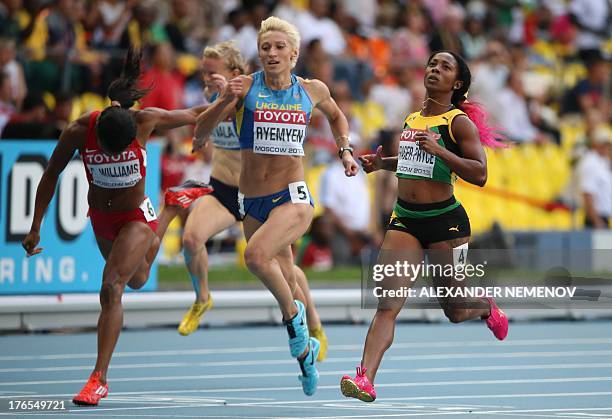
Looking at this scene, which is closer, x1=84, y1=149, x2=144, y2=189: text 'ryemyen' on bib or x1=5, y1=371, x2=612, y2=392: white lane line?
x1=84, y1=149, x2=144, y2=189: text 'ryemyen' on bib

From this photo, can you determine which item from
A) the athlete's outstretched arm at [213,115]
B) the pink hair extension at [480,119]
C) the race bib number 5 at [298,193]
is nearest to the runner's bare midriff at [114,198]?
the athlete's outstretched arm at [213,115]

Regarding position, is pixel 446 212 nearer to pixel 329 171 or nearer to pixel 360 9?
pixel 329 171

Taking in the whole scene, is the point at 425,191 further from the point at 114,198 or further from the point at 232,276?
the point at 232,276

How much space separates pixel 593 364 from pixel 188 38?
9729mm

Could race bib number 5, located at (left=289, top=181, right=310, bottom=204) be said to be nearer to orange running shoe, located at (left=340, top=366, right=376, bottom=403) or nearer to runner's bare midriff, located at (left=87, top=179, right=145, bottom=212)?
runner's bare midriff, located at (left=87, top=179, right=145, bottom=212)

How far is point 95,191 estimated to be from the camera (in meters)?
9.58

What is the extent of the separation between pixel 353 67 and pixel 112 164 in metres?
10.6

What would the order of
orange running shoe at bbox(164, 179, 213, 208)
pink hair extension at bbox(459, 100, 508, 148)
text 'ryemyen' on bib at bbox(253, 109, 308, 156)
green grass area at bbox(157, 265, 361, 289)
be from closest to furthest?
pink hair extension at bbox(459, 100, 508, 148), text 'ryemyen' on bib at bbox(253, 109, 308, 156), orange running shoe at bbox(164, 179, 213, 208), green grass area at bbox(157, 265, 361, 289)

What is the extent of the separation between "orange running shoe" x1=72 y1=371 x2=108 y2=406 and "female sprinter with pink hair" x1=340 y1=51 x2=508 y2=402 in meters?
1.86

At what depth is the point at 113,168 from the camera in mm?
9383

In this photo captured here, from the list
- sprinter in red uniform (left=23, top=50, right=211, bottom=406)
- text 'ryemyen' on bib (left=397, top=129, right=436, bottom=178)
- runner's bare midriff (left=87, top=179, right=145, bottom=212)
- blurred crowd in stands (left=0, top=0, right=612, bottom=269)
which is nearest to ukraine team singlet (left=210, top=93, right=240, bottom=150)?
sprinter in red uniform (left=23, top=50, right=211, bottom=406)

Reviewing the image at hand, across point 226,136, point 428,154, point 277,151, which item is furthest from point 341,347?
point 428,154

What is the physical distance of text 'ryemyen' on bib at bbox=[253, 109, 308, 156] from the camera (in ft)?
31.7

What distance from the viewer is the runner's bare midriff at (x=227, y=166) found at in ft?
38.8
